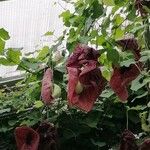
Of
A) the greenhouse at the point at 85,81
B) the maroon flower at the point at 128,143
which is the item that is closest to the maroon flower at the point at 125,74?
the greenhouse at the point at 85,81

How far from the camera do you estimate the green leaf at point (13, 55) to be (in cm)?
156

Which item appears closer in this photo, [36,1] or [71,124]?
[71,124]

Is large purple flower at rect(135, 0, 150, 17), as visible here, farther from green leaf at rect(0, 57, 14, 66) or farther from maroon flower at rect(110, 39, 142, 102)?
green leaf at rect(0, 57, 14, 66)

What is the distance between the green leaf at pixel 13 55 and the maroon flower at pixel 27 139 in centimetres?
22

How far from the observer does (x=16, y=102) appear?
90.5 inches

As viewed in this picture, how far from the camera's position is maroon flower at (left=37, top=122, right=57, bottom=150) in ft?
5.22

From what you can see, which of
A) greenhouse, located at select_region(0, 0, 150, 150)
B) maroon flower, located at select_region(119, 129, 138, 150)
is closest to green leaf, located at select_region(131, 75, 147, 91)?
greenhouse, located at select_region(0, 0, 150, 150)

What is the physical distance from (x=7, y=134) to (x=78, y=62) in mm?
1009

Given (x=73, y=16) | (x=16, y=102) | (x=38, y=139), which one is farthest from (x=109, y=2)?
(x=16, y=102)

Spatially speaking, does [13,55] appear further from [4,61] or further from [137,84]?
[137,84]

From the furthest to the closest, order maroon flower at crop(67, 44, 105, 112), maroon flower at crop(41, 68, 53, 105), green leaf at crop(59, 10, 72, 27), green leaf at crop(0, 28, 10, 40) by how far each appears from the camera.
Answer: green leaf at crop(59, 10, 72, 27)
green leaf at crop(0, 28, 10, 40)
maroon flower at crop(41, 68, 53, 105)
maroon flower at crop(67, 44, 105, 112)

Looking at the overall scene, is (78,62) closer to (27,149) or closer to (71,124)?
(27,149)

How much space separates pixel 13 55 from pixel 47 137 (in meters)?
0.28

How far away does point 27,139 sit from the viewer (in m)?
1.58
